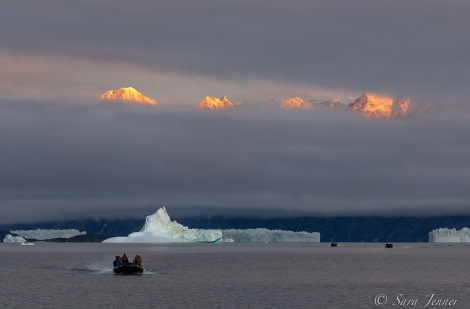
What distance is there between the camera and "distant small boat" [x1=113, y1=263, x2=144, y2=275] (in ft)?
527

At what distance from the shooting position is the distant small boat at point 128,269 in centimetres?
16050

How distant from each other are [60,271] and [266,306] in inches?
3229

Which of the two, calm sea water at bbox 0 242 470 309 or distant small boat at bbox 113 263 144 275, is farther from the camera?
distant small boat at bbox 113 263 144 275

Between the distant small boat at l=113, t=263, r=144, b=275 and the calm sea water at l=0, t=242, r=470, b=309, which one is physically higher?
the distant small boat at l=113, t=263, r=144, b=275

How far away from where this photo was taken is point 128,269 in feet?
528

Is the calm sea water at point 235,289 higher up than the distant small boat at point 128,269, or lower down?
lower down

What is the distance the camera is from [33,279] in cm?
15638

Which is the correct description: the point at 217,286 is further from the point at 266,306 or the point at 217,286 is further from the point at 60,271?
the point at 60,271

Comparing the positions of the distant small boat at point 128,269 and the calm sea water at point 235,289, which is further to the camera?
the distant small boat at point 128,269

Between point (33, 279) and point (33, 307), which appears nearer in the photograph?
point (33, 307)

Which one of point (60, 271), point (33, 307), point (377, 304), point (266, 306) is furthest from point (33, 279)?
point (377, 304)

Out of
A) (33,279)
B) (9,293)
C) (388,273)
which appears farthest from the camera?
(388,273)

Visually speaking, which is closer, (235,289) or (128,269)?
(235,289)

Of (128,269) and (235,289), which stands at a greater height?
(128,269)
